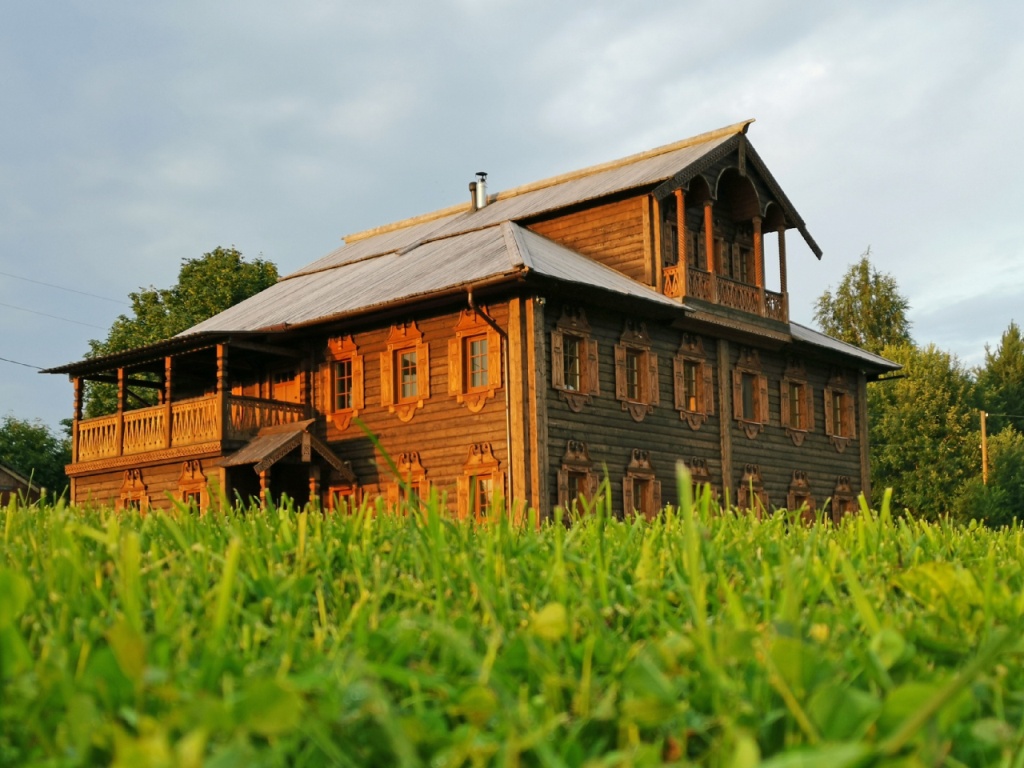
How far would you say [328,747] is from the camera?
1408 millimetres

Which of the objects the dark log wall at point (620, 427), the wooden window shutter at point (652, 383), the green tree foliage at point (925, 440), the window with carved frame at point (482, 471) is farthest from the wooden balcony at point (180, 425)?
the green tree foliage at point (925, 440)

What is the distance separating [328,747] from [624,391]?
798 inches

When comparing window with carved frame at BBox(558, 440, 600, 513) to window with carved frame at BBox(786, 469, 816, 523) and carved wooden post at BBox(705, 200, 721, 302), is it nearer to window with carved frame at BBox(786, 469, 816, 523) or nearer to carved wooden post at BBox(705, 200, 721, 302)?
carved wooden post at BBox(705, 200, 721, 302)

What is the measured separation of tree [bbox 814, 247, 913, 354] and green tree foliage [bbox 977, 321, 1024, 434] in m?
7.23

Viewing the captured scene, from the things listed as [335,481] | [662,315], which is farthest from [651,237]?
[335,481]

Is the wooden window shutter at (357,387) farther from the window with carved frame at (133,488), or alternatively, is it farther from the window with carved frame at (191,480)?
the window with carved frame at (133,488)

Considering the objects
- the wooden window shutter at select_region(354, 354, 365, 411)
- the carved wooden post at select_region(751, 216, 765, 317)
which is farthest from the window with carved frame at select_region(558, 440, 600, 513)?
the carved wooden post at select_region(751, 216, 765, 317)

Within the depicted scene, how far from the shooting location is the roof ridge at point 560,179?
24.2m

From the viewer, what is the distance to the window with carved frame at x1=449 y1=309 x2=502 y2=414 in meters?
20.0

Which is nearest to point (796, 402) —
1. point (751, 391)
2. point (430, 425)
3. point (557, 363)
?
point (751, 391)

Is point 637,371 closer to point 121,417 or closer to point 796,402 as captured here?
point 796,402

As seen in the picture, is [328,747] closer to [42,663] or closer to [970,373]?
[42,663]

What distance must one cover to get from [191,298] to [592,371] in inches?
920

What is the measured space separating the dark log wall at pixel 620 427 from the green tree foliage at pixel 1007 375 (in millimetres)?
40595
